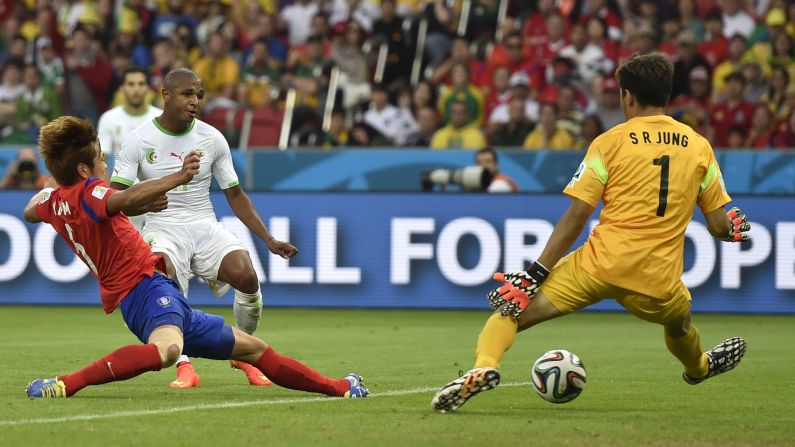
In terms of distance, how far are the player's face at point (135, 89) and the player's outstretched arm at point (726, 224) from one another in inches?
236

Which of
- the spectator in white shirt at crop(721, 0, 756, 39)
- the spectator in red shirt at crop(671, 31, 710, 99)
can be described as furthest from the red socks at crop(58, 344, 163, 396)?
the spectator in white shirt at crop(721, 0, 756, 39)

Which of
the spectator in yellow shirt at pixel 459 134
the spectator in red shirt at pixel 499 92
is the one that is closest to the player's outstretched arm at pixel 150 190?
the spectator in yellow shirt at pixel 459 134

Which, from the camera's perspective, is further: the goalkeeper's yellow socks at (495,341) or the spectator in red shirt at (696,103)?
the spectator in red shirt at (696,103)

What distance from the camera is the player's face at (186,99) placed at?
9.23 metres

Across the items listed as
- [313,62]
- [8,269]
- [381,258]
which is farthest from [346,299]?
[313,62]

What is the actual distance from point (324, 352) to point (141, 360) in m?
4.12

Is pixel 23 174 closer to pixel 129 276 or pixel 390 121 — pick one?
pixel 390 121

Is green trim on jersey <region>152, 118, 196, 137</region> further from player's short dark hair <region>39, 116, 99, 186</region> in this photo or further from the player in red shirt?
player's short dark hair <region>39, 116, 99, 186</region>

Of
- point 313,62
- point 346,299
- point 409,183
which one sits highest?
point 313,62

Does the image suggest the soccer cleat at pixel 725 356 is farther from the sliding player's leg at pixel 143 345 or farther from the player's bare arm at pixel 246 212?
the sliding player's leg at pixel 143 345

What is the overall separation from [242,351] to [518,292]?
1.65 metres

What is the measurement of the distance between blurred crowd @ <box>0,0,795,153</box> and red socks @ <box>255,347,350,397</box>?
32.2 ft

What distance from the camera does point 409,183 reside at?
16.8m

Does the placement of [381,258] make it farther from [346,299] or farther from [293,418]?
[293,418]
